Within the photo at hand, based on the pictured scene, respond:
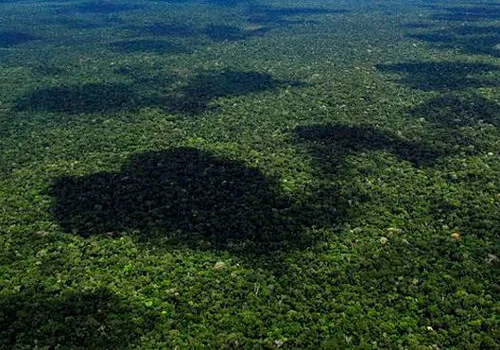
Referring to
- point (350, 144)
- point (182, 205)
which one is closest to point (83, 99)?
point (182, 205)

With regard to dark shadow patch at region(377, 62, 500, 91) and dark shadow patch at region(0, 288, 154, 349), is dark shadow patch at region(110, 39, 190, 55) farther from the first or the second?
dark shadow patch at region(0, 288, 154, 349)

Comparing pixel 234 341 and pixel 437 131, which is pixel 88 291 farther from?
pixel 437 131

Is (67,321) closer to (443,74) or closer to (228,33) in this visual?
(443,74)

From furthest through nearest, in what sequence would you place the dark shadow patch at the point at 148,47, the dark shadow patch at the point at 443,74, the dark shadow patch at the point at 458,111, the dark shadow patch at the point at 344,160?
the dark shadow patch at the point at 148,47 → the dark shadow patch at the point at 443,74 → the dark shadow patch at the point at 458,111 → the dark shadow patch at the point at 344,160

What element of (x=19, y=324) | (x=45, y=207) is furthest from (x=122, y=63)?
(x=19, y=324)

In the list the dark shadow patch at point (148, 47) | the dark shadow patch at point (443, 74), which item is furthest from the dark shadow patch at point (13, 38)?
the dark shadow patch at point (443, 74)

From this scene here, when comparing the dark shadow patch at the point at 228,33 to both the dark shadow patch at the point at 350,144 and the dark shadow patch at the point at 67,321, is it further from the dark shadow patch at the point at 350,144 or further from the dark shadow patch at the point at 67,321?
the dark shadow patch at the point at 67,321

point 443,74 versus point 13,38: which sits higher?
point 13,38
